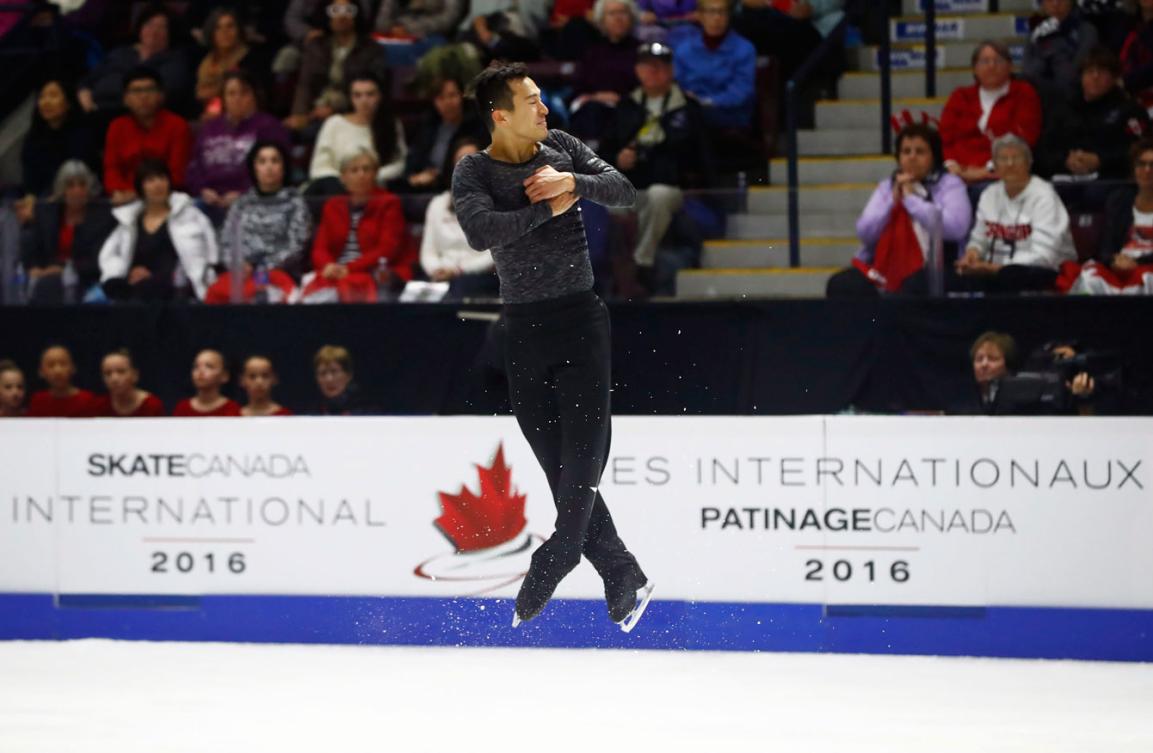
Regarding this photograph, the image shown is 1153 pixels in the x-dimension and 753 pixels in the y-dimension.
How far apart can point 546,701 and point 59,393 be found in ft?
12.3

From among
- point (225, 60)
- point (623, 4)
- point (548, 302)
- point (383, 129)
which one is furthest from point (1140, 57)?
point (225, 60)

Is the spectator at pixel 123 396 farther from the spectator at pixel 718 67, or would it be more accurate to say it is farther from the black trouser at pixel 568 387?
the black trouser at pixel 568 387

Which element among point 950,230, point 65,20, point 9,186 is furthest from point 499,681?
point 65,20

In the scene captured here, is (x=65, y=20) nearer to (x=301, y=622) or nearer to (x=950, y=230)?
(x=301, y=622)

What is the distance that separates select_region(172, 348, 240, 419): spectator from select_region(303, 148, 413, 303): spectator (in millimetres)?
568

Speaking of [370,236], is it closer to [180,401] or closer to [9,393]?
[180,401]

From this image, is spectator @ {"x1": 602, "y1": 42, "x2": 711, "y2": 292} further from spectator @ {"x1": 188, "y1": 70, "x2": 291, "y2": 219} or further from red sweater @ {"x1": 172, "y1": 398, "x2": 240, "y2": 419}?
red sweater @ {"x1": 172, "y1": 398, "x2": 240, "y2": 419}

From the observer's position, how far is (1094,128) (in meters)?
9.47

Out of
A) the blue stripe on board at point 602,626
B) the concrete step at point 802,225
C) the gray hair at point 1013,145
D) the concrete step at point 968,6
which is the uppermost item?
the concrete step at point 968,6

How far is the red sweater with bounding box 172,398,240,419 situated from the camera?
9.07 meters

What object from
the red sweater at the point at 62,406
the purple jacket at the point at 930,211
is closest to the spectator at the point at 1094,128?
the purple jacket at the point at 930,211

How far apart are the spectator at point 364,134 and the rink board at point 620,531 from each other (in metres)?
2.48

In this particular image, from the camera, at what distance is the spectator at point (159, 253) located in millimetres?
9453

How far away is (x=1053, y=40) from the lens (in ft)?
33.8
